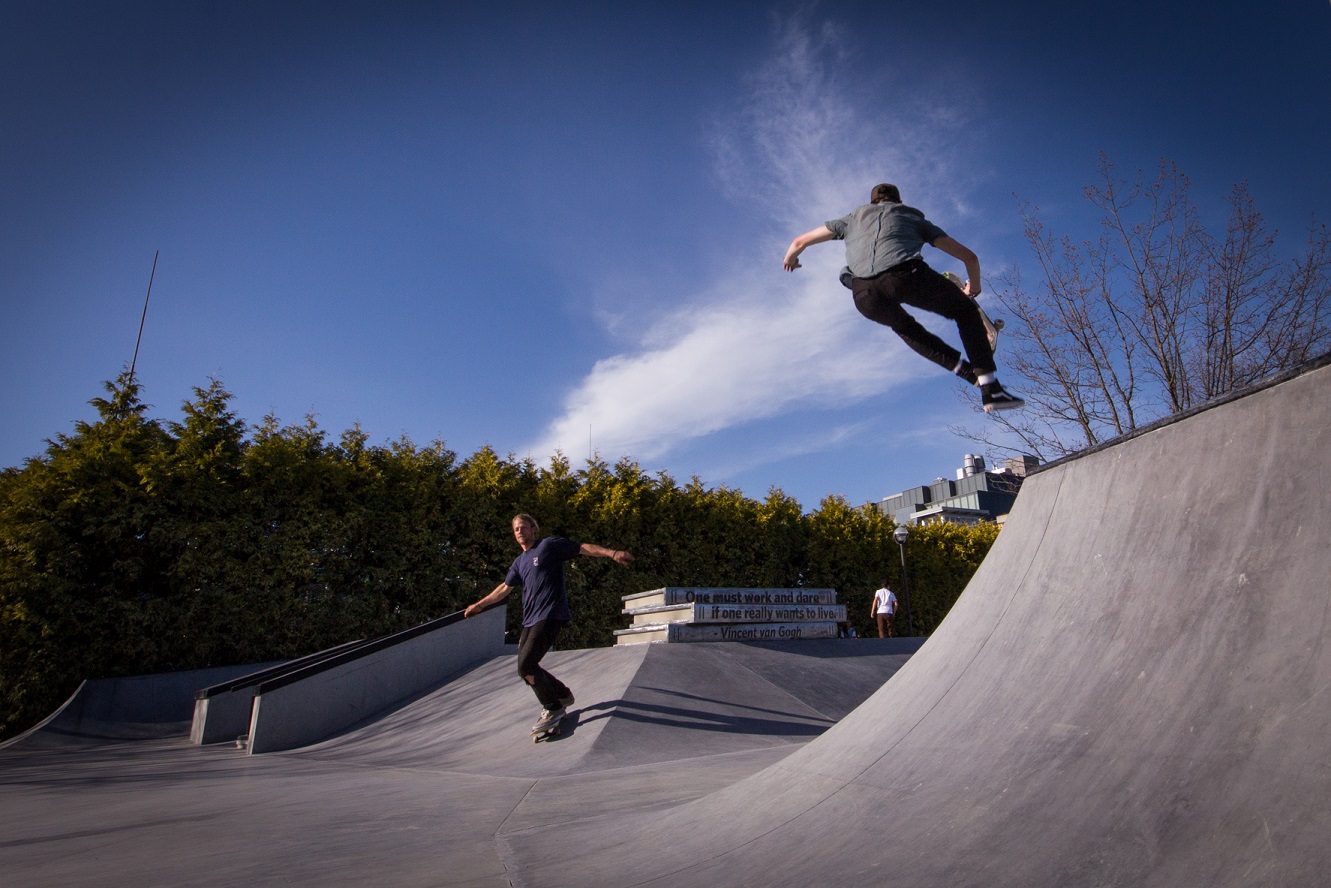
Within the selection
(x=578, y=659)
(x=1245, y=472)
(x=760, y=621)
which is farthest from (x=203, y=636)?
(x=1245, y=472)

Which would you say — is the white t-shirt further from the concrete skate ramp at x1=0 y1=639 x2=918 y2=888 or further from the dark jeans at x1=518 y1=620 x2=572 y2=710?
the dark jeans at x1=518 y1=620 x2=572 y2=710

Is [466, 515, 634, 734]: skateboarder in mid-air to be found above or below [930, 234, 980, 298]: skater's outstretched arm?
below

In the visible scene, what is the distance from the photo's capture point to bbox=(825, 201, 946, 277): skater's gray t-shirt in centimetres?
362

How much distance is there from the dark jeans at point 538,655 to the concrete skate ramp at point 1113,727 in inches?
117

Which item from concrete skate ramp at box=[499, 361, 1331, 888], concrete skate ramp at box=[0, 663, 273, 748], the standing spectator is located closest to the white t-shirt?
the standing spectator

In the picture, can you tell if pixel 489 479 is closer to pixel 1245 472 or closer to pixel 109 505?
pixel 109 505

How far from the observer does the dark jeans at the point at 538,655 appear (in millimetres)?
5699

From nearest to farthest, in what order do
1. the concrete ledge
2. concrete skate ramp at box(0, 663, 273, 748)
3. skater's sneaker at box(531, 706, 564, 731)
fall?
skater's sneaker at box(531, 706, 564, 731), the concrete ledge, concrete skate ramp at box(0, 663, 273, 748)

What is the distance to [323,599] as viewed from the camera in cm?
1192

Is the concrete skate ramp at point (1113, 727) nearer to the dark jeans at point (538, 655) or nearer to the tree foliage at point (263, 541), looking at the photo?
the dark jeans at point (538, 655)

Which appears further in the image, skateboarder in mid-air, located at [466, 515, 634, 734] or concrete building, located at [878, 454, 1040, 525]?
concrete building, located at [878, 454, 1040, 525]

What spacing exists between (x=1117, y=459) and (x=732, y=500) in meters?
14.3

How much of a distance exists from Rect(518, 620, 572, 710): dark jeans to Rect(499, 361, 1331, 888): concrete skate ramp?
2.96m

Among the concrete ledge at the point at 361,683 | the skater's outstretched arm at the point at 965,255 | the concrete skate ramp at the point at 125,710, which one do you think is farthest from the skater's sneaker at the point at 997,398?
the concrete skate ramp at the point at 125,710
